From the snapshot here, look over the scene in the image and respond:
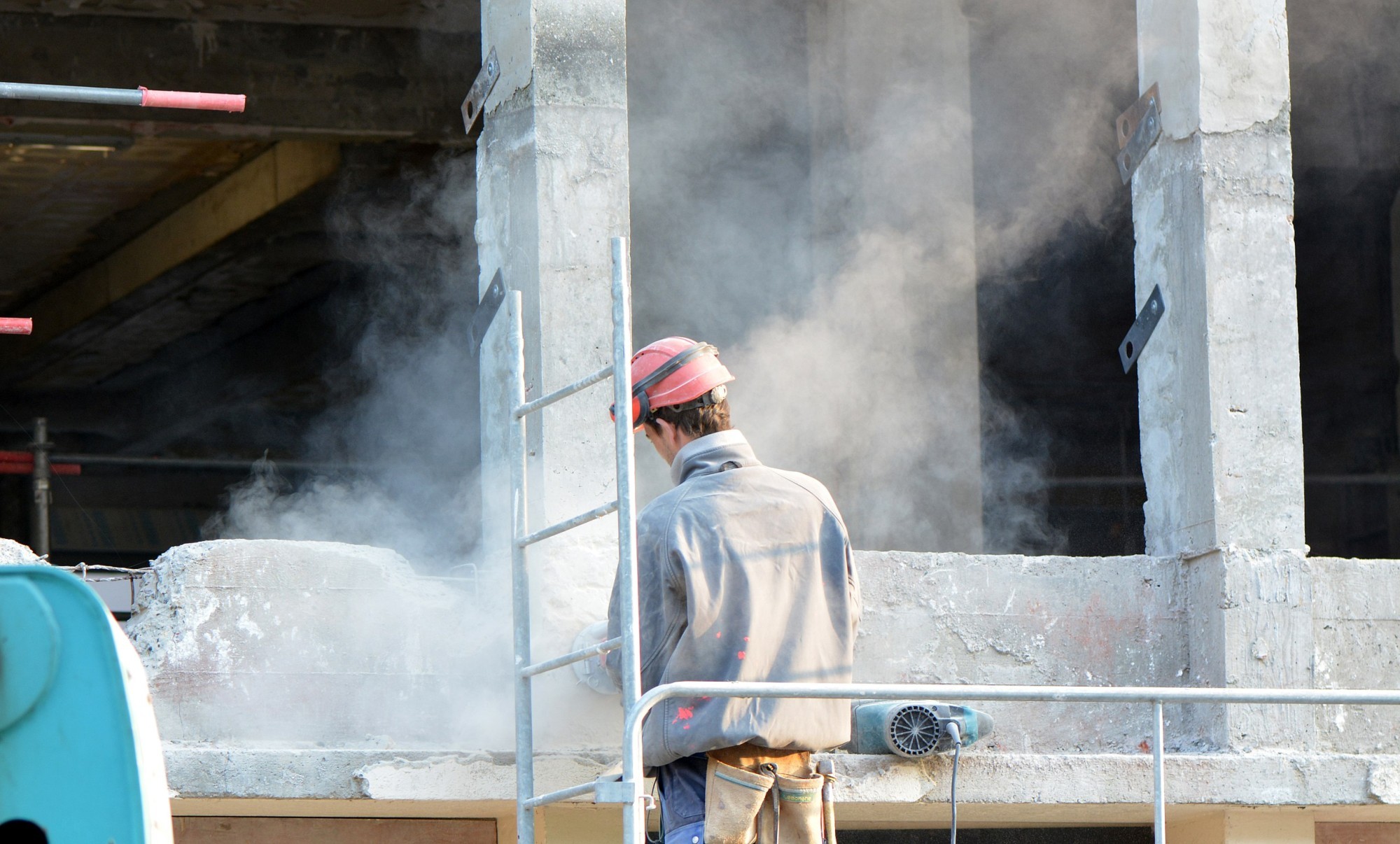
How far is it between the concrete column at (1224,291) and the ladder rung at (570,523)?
2.61 m

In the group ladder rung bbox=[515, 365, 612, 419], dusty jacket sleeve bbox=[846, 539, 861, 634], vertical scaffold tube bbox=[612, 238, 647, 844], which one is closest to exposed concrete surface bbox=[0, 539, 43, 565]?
ladder rung bbox=[515, 365, 612, 419]

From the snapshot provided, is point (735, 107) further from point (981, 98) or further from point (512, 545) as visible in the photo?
point (512, 545)

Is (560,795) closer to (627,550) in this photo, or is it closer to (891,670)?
(627,550)

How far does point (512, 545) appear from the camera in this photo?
4.54 meters

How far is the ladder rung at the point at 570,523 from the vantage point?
4.25m

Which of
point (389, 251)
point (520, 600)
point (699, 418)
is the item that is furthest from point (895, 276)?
point (389, 251)

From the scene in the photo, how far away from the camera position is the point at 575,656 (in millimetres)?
4238

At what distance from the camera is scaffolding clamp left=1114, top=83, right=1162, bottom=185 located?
6430 mm

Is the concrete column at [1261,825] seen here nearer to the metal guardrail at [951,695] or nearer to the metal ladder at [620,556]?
the metal guardrail at [951,695]

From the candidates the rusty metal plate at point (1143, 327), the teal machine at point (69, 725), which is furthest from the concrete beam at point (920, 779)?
the teal machine at point (69, 725)

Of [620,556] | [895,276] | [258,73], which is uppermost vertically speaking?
[258,73]

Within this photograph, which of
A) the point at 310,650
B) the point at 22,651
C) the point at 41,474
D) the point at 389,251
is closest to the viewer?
→ the point at 22,651

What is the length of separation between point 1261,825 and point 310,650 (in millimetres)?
3221

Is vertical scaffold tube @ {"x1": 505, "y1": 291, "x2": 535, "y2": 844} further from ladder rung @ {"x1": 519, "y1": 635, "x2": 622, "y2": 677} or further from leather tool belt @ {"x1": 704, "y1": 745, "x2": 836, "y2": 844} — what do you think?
leather tool belt @ {"x1": 704, "y1": 745, "x2": 836, "y2": 844}
